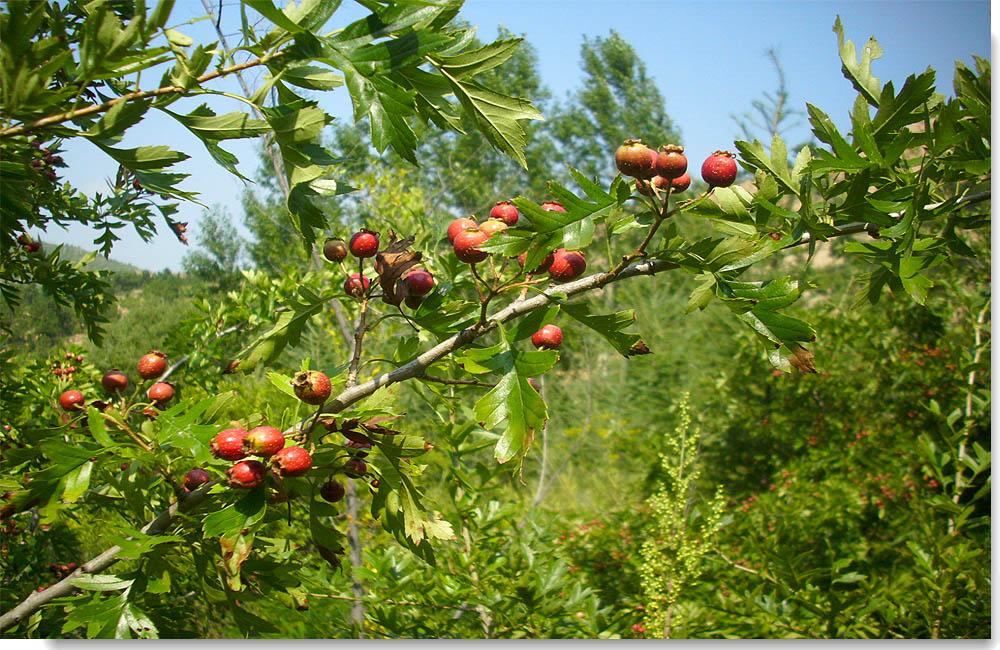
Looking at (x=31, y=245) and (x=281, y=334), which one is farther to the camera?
(x=31, y=245)

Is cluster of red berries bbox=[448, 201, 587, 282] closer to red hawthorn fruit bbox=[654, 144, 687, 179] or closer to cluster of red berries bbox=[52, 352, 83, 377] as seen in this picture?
red hawthorn fruit bbox=[654, 144, 687, 179]

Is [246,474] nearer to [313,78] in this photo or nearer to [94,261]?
[313,78]

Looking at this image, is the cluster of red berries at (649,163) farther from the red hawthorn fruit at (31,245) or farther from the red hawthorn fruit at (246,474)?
the red hawthorn fruit at (31,245)

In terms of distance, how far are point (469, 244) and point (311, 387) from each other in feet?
0.64

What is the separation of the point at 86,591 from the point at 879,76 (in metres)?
1.06

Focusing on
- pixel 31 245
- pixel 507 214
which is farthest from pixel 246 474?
pixel 31 245

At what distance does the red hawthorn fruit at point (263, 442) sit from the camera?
0.58m

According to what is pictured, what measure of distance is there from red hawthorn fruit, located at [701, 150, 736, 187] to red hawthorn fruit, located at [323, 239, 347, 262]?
396 mm

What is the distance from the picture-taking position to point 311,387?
59cm

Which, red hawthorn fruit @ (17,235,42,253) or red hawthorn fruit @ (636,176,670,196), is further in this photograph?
red hawthorn fruit @ (17,235,42,253)

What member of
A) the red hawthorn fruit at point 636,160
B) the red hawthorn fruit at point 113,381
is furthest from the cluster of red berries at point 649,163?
the red hawthorn fruit at point 113,381

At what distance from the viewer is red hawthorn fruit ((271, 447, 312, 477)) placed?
1.91 feet

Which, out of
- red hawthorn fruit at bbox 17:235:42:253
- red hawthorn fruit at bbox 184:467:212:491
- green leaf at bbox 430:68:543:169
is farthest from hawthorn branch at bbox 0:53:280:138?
red hawthorn fruit at bbox 17:235:42:253

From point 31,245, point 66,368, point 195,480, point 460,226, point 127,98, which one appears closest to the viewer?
point 127,98
